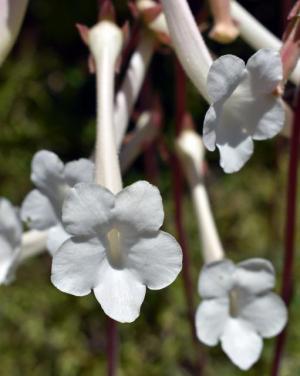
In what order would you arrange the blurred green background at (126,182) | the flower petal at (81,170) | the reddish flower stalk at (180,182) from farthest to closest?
1. the blurred green background at (126,182)
2. the reddish flower stalk at (180,182)
3. the flower petal at (81,170)

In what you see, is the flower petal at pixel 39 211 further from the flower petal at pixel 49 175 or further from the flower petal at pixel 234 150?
the flower petal at pixel 234 150

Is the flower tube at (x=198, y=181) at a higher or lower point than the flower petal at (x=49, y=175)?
lower

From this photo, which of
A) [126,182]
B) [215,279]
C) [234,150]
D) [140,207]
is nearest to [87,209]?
[140,207]

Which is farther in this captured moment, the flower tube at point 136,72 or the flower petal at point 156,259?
the flower tube at point 136,72

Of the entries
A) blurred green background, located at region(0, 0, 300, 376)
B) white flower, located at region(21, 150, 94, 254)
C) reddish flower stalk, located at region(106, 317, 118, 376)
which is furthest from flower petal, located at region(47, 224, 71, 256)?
blurred green background, located at region(0, 0, 300, 376)

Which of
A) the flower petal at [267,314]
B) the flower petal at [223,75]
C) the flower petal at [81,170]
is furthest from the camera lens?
the flower petal at [267,314]

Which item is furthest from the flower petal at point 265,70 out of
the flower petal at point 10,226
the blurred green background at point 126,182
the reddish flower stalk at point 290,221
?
the blurred green background at point 126,182

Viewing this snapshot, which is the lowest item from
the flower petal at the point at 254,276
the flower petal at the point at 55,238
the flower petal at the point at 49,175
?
the flower petal at the point at 254,276

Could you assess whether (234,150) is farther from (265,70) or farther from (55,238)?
(55,238)

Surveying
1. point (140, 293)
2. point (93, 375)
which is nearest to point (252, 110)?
point (140, 293)
